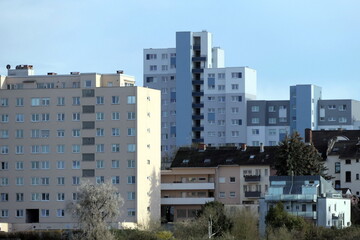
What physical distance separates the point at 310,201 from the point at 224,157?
21.7m

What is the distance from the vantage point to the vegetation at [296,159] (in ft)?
393

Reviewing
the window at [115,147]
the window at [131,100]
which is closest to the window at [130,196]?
the window at [115,147]

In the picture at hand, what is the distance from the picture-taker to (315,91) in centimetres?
17750

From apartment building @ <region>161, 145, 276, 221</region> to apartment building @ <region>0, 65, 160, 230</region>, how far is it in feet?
14.8

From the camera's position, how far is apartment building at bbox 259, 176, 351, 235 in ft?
354

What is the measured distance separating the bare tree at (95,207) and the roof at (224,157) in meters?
21.8

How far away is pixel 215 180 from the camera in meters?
127

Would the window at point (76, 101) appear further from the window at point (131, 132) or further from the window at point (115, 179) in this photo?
the window at point (115, 179)

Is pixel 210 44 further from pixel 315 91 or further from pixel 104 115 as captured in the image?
pixel 104 115

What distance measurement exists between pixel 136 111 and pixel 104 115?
3.55 meters

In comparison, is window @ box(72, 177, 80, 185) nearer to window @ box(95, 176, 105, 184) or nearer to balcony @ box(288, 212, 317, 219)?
window @ box(95, 176, 105, 184)

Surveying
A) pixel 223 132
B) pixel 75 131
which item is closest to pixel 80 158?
pixel 75 131

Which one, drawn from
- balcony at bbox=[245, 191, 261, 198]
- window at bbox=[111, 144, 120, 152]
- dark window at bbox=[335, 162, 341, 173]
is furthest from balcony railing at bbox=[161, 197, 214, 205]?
dark window at bbox=[335, 162, 341, 173]

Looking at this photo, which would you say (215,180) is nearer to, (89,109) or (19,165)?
(89,109)
